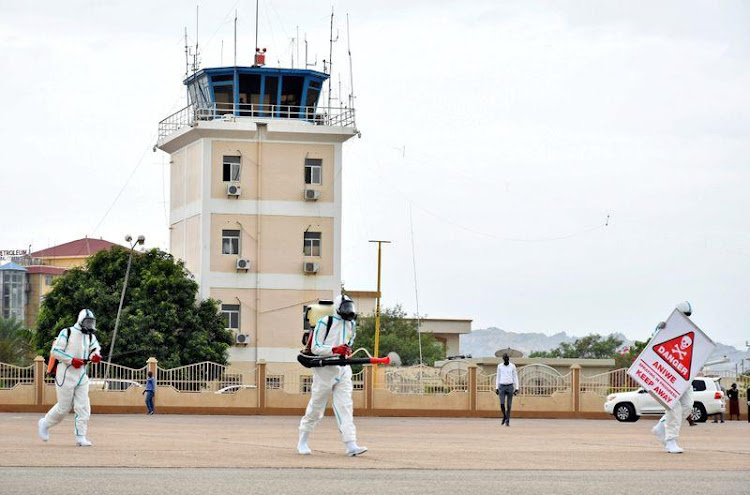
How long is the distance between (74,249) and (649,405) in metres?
121

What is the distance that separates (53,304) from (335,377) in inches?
1701

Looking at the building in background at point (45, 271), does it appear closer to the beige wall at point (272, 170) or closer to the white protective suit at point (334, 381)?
the beige wall at point (272, 170)

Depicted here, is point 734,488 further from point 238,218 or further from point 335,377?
point 238,218

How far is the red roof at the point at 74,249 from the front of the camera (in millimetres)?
149250

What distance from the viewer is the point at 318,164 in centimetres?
6209

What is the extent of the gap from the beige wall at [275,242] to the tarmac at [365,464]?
3651cm

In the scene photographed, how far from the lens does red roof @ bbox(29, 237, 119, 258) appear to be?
149 metres

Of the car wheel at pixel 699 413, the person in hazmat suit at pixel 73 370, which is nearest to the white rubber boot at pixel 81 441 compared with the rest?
the person in hazmat suit at pixel 73 370

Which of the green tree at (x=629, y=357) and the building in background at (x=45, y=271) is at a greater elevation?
the building in background at (x=45, y=271)

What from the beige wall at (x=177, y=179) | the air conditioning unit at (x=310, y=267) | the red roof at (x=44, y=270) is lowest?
the air conditioning unit at (x=310, y=267)

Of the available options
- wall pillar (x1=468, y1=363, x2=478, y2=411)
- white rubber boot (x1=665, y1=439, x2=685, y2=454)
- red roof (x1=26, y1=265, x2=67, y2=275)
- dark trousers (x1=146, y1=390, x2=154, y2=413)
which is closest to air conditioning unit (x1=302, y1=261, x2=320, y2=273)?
wall pillar (x1=468, y1=363, x2=478, y2=411)

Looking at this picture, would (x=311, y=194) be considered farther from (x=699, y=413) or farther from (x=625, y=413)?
(x=699, y=413)

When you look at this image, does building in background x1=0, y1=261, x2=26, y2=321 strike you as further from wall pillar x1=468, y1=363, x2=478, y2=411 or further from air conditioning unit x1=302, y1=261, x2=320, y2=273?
wall pillar x1=468, y1=363, x2=478, y2=411

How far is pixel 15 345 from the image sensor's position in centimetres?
9456
